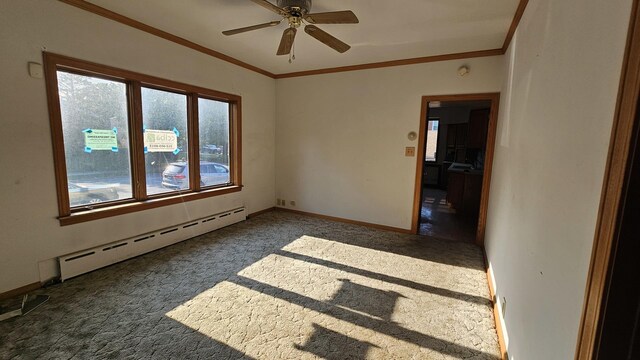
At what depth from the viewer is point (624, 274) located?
0.74 m

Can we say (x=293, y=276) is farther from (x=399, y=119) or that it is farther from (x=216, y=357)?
(x=399, y=119)

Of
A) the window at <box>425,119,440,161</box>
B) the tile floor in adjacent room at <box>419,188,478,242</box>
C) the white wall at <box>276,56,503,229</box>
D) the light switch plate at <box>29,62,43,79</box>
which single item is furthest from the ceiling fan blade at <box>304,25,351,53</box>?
the window at <box>425,119,440,161</box>

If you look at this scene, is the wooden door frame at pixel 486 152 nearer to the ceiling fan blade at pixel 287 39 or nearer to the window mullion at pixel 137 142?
the ceiling fan blade at pixel 287 39

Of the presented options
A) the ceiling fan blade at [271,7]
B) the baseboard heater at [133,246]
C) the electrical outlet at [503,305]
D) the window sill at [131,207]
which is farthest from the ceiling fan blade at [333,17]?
the baseboard heater at [133,246]

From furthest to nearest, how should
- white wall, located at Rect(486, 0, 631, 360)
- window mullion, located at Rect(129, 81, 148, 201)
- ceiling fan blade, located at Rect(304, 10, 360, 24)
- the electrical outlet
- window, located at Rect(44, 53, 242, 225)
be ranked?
window mullion, located at Rect(129, 81, 148, 201)
window, located at Rect(44, 53, 242, 225)
ceiling fan blade, located at Rect(304, 10, 360, 24)
the electrical outlet
white wall, located at Rect(486, 0, 631, 360)

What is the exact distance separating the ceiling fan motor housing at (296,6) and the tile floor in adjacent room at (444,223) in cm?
339

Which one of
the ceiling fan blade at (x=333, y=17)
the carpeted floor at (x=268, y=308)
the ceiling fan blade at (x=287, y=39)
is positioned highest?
the ceiling fan blade at (x=333, y=17)

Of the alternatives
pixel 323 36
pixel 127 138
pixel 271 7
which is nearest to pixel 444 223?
pixel 323 36

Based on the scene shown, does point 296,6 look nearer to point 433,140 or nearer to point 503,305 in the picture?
point 503,305

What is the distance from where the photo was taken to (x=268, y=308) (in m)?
2.25

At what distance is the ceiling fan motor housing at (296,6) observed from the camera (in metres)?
2.17

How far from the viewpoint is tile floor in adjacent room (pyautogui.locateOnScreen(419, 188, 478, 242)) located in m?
4.10

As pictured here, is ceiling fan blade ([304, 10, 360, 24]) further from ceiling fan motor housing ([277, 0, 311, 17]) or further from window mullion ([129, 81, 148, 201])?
window mullion ([129, 81, 148, 201])

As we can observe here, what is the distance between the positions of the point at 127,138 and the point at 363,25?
9.39 ft
